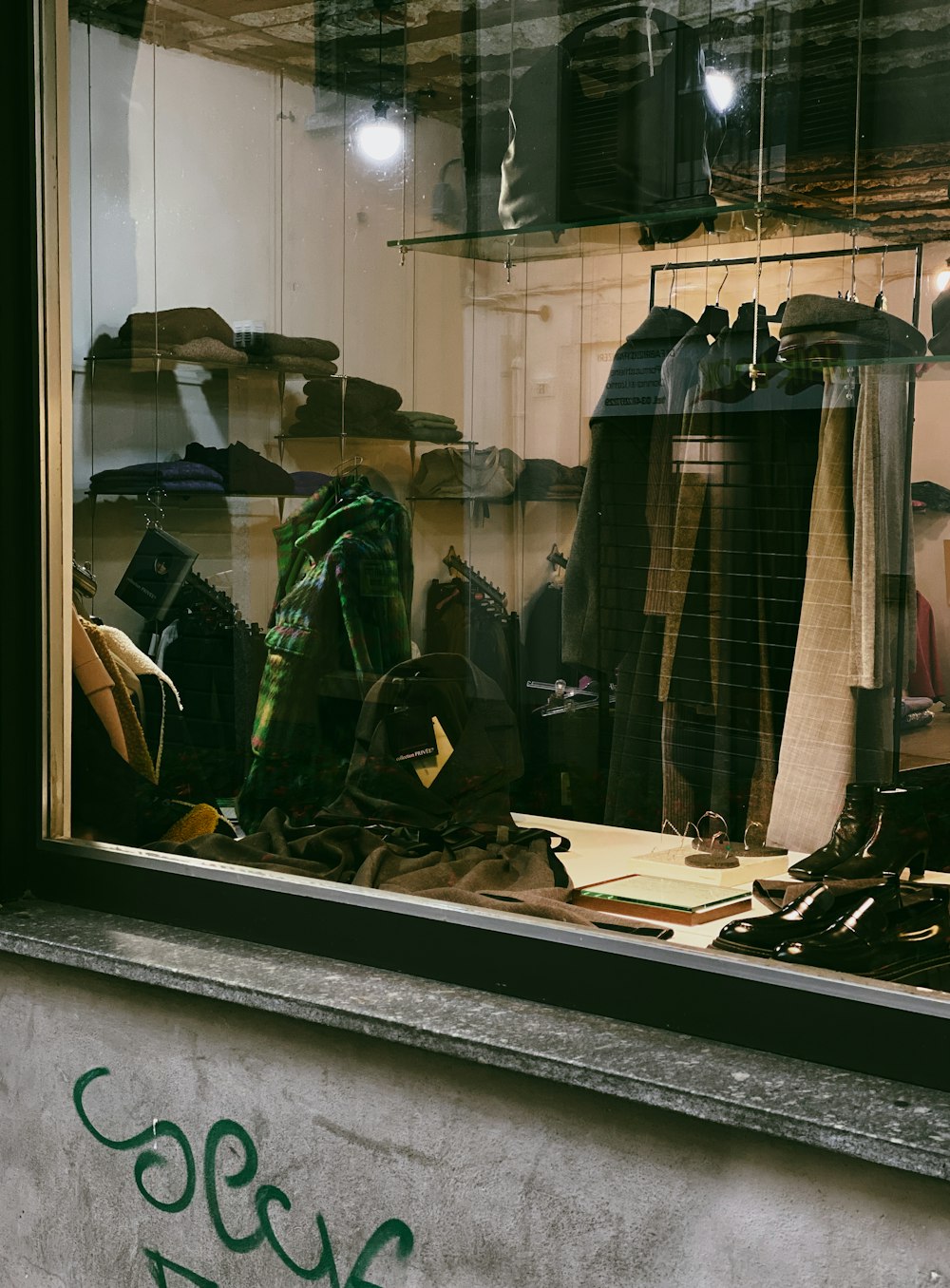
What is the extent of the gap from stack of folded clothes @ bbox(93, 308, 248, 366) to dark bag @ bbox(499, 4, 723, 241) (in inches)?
18.4

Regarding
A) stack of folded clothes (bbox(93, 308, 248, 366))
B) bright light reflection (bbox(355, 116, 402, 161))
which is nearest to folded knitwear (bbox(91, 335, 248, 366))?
stack of folded clothes (bbox(93, 308, 248, 366))

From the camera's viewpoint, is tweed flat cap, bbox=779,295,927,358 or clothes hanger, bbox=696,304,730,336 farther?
clothes hanger, bbox=696,304,730,336

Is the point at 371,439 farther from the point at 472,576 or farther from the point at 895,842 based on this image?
the point at 895,842

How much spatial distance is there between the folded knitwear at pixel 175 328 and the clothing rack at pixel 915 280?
26.6 inches

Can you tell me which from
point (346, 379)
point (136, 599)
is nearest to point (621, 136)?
point (346, 379)

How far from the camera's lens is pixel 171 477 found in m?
2.22

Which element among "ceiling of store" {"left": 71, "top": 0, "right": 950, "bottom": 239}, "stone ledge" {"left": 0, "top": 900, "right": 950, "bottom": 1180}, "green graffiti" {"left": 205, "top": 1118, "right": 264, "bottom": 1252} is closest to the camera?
"stone ledge" {"left": 0, "top": 900, "right": 950, "bottom": 1180}

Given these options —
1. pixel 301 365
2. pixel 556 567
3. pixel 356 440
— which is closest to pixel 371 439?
pixel 356 440

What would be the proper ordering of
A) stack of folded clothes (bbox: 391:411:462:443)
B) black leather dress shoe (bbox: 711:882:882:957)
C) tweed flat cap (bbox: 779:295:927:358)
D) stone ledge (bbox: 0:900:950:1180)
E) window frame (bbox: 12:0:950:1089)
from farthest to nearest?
stack of folded clothes (bbox: 391:411:462:443)
tweed flat cap (bbox: 779:295:927:358)
black leather dress shoe (bbox: 711:882:882:957)
window frame (bbox: 12:0:950:1089)
stone ledge (bbox: 0:900:950:1180)

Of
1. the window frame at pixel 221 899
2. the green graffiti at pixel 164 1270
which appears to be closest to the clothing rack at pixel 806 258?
the window frame at pixel 221 899

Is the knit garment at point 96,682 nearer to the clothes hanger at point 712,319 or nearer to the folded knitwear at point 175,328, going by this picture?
the folded knitwear at point 175,328

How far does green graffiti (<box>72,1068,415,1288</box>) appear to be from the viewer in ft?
5.35

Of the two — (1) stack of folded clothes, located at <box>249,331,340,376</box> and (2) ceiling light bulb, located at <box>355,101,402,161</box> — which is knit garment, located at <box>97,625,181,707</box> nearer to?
(1) stack of folded clothes, located at <box>249,331,340,376</box>

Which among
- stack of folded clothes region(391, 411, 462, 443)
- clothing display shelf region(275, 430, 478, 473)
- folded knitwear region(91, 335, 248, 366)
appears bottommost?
clothing display shelf region(275, 430, 478, 473)
